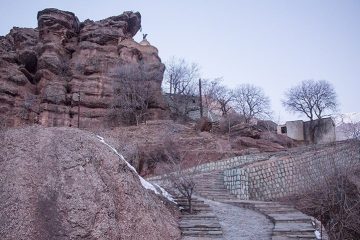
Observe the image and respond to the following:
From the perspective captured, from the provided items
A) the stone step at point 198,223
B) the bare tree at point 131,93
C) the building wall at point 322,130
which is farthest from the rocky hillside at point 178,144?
the stone step at point 198,223

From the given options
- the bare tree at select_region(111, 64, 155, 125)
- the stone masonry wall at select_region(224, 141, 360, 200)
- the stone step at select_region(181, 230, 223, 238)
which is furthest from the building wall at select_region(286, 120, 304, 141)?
the stone step at select_region(181, 230, 223, 238)

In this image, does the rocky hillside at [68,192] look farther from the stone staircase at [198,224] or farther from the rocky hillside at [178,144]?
the rocky hillside at [178,144]

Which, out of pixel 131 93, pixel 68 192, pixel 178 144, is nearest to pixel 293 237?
pixel 68 192

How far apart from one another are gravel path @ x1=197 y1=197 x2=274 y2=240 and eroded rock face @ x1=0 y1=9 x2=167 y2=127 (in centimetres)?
1963

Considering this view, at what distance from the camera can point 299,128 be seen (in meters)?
33.5

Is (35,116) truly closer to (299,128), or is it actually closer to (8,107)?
(8,107)

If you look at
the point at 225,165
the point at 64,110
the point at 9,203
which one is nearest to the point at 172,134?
the point at 225,165

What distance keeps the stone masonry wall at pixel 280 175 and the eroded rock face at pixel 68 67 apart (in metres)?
16.0

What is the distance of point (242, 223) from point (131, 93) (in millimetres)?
21823

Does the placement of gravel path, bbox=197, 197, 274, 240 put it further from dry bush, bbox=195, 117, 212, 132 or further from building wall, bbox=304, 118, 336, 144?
building wall, bbox=304, 118, 336, 144

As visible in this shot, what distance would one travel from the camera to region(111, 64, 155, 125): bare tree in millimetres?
27438

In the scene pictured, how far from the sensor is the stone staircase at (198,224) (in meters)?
6.37

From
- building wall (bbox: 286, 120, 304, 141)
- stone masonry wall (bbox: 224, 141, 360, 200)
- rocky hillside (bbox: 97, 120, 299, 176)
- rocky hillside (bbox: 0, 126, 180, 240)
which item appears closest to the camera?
rocky hillside (bbox: 0, 126, 180, 240)

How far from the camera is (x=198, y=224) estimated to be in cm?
673
